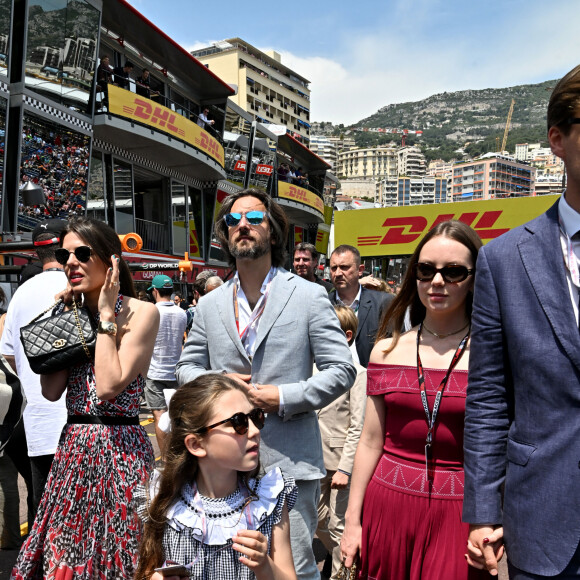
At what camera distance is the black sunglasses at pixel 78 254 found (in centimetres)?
282

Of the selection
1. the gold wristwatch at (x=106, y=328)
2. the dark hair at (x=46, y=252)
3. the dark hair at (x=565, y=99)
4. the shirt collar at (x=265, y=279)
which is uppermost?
the dark hair at (x=565, y=99)

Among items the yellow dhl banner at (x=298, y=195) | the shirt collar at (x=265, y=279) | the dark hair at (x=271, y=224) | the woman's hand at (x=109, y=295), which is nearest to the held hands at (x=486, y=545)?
the shirt collar at (x=265, y=279)

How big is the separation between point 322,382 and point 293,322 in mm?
319

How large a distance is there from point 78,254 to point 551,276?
211 cm

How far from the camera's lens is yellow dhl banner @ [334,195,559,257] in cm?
1755

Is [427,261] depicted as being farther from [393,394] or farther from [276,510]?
[276,510]

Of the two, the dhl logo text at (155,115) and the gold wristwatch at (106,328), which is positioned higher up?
the dhl logo text at (155,115)

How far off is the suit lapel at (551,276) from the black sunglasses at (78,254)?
1982mm

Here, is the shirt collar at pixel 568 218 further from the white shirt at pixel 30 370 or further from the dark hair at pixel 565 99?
the white shirt at pixel 30 370

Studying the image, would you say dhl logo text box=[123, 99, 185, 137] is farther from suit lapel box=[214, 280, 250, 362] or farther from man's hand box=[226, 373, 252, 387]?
man's hand box=[226, 373, 252, 387]

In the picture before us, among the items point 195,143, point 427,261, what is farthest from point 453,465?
point 195,143

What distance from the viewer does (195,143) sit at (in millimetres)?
21875

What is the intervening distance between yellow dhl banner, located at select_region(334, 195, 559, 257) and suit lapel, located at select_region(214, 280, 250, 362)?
1482 centimetres

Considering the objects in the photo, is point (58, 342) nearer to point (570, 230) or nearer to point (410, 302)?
point (410, 302)
